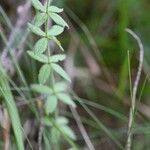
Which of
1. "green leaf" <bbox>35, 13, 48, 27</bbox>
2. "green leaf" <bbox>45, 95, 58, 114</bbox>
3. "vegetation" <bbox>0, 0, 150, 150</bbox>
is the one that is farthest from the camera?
"vegetation" <bbox>0, 0, 150, 150</bbox>

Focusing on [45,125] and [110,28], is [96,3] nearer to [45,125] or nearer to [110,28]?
[110,28]

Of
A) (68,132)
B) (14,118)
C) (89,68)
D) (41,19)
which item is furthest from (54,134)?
(89,68)

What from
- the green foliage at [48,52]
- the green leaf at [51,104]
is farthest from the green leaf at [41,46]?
the green leaf at [51,104]

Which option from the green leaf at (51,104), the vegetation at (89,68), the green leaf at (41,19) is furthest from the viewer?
the vegetation at (89,68)

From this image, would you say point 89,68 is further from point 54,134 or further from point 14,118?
point 14,118

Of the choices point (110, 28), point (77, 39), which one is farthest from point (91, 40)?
point (110, 28)

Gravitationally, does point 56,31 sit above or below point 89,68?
above

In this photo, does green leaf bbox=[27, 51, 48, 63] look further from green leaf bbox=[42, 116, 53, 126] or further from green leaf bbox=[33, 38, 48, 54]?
green leaf bbox=[42, 116, 53, 126]

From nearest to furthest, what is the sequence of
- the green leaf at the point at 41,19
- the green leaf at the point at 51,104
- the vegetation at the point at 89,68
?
the green leaf at the point at 41,19 → the green leaf at the point at 51,104 → the vegetation at the point at 89,68

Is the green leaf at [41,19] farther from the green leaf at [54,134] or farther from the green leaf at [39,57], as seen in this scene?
the green leaf at [54,134]

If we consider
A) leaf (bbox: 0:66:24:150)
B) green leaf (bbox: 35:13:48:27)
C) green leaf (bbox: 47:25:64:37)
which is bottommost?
leaf (bbox: 0:66:24:150)

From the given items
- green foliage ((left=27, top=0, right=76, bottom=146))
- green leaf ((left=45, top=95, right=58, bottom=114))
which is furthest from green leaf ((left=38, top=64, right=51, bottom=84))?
green leaf ((left=45, top=95, right=58, bottom=114))
